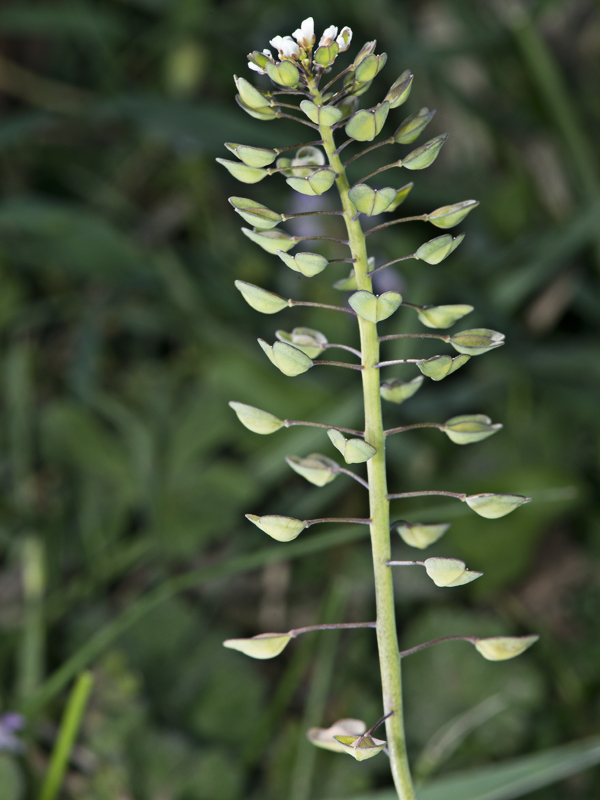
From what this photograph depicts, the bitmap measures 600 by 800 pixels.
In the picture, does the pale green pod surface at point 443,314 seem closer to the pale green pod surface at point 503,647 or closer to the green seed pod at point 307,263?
the green seed pod at point 307,263

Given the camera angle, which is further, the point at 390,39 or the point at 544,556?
the point at 390,39

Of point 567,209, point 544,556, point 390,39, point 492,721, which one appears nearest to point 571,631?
point 544,556

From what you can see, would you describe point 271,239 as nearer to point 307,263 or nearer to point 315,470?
point 307,263

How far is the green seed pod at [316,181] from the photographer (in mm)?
730

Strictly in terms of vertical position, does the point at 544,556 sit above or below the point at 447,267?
below

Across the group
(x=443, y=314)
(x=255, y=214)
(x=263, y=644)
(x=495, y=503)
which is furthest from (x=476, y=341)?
(x=263, y=644)

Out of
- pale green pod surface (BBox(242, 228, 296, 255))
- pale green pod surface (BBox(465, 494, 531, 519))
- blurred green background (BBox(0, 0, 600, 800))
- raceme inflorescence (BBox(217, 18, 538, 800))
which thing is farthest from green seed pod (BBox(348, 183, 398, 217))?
blurred green background (BBox(0, 0, 600, 800))

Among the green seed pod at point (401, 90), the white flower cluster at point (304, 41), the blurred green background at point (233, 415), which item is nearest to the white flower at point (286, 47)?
the white flower cluster at point (304, 41)

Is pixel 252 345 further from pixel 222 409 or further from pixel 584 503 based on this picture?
pixel 584 503

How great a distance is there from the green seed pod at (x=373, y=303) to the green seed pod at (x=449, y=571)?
Result: 0.87 feet

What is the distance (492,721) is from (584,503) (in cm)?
78

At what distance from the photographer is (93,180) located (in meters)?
2.91

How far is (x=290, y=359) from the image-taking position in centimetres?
77

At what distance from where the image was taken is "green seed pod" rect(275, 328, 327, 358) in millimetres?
884
